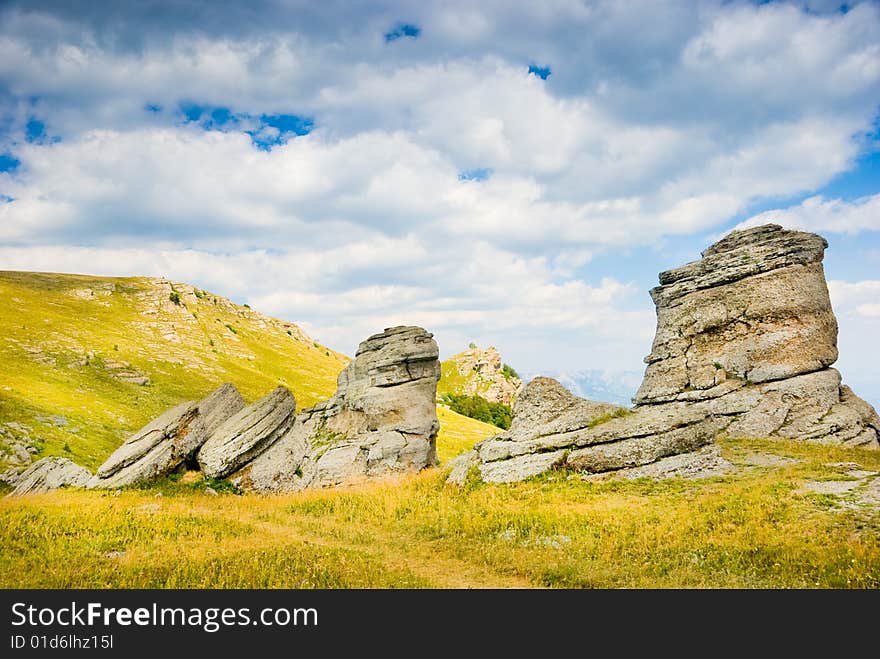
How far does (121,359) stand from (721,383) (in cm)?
8599

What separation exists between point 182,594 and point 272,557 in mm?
4409

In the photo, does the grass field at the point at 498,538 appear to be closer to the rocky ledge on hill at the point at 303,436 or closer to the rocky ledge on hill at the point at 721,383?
the rocky ledge on hill at the point at 721,383

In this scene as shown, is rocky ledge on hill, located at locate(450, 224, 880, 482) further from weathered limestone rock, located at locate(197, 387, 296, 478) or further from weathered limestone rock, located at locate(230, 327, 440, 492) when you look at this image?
weathered limestone rock, located at locate(197, 387, 296, 478)

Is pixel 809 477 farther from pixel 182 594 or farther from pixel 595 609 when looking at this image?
pixel 182 594

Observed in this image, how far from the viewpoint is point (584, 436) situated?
2939 centimetres

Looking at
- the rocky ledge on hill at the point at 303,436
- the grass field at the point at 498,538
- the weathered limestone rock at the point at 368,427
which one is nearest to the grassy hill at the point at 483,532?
the grass field at the point at 498,538

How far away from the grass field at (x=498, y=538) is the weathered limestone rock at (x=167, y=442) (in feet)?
23.5

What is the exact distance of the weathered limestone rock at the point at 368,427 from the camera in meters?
39.1

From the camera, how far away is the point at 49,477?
38.5 m

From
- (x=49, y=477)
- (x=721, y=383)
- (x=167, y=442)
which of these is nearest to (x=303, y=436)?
(x=167, y=442)

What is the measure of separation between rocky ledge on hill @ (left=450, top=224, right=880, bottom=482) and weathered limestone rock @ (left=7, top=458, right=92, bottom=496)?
1075 inches

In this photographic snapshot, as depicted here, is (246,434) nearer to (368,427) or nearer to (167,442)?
(167,442)

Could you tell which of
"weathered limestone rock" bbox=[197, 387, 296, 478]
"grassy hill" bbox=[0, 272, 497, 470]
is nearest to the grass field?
"weathered limestone rock" bbox=[197, 387, 296, 478]

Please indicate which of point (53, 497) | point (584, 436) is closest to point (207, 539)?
point (53, 497)
